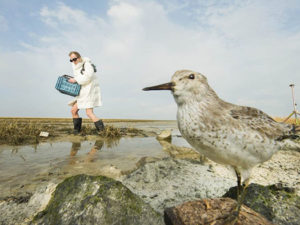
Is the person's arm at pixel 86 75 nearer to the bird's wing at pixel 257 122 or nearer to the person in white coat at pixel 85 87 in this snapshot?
the person in white coat at pixel 85 87

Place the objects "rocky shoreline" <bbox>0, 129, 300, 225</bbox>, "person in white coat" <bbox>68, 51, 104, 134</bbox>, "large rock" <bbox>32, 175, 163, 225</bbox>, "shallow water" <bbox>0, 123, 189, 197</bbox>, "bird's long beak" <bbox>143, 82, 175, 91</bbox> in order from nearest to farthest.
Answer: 1. "large rock" <bbox>32, 175, 163, 225</bbox>
2. "rocky shoreline" <bbox>0, 129, 300, 225</bbox>
3. "bird's long beak" <bbox>143, 82, 175, 91</bbox>
4. "shallow water" <bbox>0, 123, 189, 197</bbox>
5. "person in white coat" <bbox>68, 51, 104, 134</bbox>

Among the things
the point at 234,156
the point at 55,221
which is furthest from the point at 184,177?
the point at 55,221

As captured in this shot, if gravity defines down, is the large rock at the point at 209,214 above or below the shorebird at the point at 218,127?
below

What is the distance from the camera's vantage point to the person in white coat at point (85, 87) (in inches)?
335

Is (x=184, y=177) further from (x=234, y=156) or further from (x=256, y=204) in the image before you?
(x=234, y=156)

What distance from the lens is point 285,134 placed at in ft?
9.36

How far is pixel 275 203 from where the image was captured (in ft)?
8.66

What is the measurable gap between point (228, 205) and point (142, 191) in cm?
155

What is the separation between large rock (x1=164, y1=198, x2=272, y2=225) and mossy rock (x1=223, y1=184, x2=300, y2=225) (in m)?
0.43

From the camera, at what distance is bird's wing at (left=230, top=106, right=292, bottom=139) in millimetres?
2504

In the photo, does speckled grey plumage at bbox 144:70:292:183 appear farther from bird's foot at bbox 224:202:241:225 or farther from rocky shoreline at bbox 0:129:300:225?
rocky shoreline at bbox 0:129:300:225

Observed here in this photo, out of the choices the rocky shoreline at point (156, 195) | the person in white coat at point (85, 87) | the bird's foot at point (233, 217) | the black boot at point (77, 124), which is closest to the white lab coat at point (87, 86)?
the person in white coat at point (85, 87)

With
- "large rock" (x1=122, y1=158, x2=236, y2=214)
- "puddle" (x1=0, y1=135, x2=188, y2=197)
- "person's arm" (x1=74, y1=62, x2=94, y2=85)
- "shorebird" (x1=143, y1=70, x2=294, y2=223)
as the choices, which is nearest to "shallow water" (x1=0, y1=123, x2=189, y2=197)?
"puddle" (x1=0, y1=135, x2=188, y2=197)

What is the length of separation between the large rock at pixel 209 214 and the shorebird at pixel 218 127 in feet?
0.37
